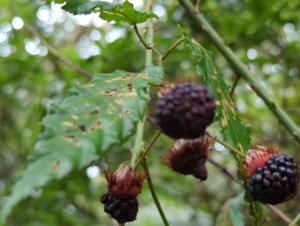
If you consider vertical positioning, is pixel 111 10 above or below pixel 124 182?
above

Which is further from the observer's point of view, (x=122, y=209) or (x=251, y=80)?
(x=251, y=80)

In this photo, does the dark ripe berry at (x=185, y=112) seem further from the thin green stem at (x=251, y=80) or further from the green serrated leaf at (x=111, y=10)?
the thin green stem at (x=251, y=80)

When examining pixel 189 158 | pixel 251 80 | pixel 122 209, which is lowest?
pixel 122 209

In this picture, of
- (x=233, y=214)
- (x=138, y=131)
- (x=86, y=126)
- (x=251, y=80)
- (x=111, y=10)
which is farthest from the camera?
(x=233, y=214)


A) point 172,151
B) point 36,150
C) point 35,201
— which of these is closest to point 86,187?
point 35,201

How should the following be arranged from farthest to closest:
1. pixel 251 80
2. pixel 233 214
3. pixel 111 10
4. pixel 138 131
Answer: pixel 233 214, pixel 251 80, pixel 111 10, pixel 138 131

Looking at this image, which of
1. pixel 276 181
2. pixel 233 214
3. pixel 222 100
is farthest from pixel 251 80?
pixel 233 214

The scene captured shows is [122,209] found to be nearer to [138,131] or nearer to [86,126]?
[138,131]
